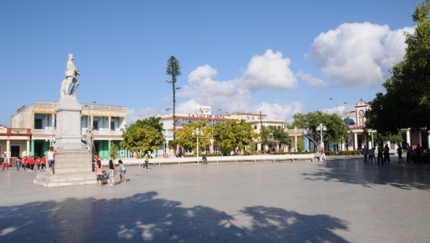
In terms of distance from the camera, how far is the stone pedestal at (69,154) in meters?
15.8

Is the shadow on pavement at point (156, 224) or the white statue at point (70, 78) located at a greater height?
the white statue at point (70, 78)

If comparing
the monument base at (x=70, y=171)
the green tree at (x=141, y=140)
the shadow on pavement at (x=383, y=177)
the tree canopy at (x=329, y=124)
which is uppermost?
the tree canopy at (x=329, y=124)

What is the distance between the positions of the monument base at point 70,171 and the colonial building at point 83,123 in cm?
3348

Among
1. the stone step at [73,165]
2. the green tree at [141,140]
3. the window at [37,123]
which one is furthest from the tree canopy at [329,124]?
the stone step at [73,165]

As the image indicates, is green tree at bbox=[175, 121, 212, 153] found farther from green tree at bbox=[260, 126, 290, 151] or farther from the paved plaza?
the paved plaza

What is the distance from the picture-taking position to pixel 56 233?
7051 mm

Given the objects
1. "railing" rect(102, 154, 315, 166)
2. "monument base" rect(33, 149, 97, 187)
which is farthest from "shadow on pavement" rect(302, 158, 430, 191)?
"railing" rect(102, 154, 315, 166)

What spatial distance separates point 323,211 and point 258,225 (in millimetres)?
2241

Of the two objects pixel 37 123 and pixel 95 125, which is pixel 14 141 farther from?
pixel 95 125

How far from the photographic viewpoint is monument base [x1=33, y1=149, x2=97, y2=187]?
15.6 metres

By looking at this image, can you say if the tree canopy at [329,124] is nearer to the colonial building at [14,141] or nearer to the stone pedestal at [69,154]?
the colonial building at [14,141]

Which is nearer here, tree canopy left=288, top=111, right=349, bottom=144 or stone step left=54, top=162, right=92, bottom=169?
stone step left=54, top=162, right=92, bottom=169

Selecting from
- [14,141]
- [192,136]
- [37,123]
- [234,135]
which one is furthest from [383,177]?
[37,123]

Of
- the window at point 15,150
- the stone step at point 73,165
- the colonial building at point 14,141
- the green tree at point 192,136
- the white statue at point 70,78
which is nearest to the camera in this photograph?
the stone step at point 73,165
